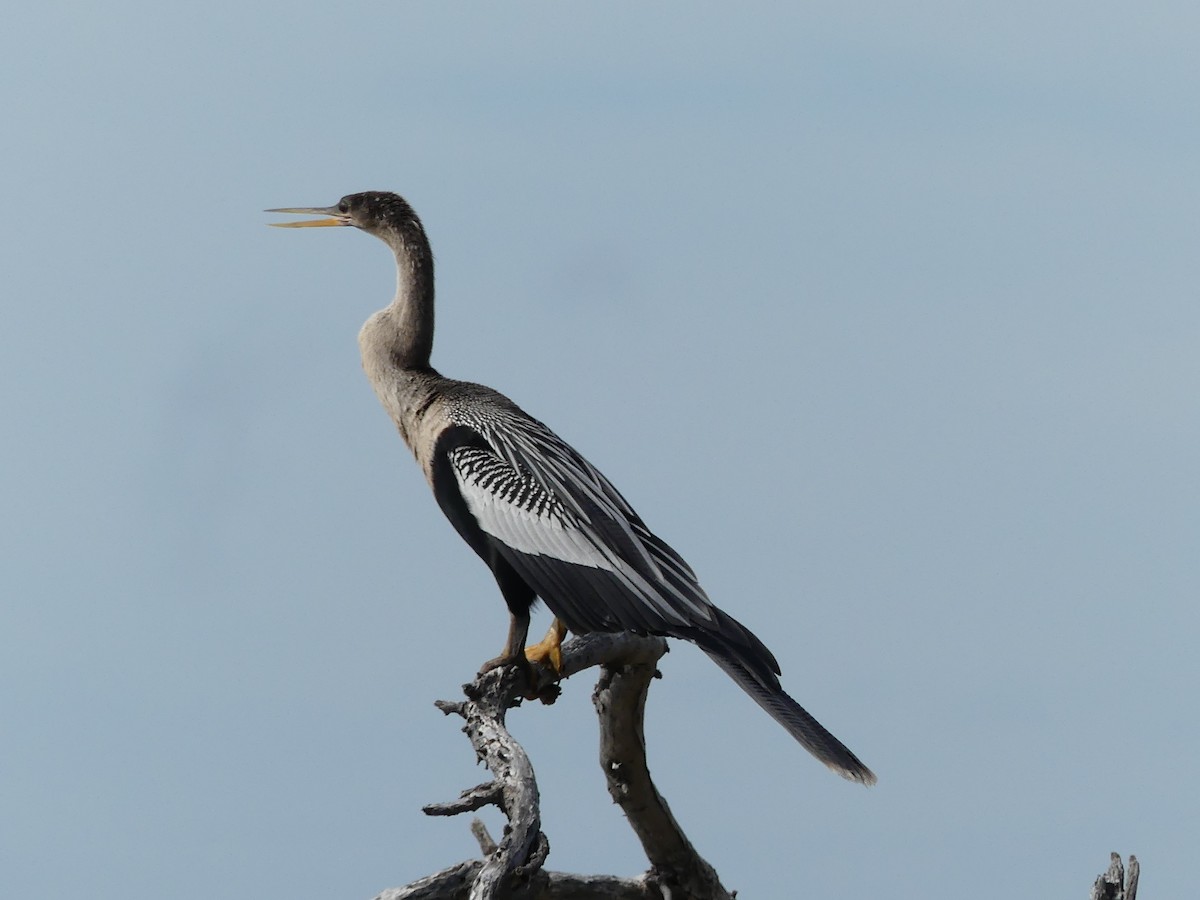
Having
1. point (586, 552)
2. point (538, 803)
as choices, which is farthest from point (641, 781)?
point (538, 803)

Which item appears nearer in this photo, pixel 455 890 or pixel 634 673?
pixel 455 890

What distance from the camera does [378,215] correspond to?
586cm

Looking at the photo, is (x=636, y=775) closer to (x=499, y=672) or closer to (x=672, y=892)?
(x=672, y=892)

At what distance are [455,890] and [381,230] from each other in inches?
106

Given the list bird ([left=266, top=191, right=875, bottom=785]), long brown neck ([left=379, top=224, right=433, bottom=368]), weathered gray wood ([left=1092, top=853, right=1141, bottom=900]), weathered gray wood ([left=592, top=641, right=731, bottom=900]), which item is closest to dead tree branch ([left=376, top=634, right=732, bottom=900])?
weathered gray wood ([left=592, top=641, right=731, bottom=900])

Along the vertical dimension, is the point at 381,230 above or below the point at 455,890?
above

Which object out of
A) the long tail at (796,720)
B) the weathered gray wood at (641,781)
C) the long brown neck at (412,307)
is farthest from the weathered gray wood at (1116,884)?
the long brown neck at (412,307)

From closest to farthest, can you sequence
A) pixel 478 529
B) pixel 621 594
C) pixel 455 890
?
pixel 455 890, pixel 621 594, pixel 478 529

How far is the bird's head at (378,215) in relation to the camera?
5773 millimetres

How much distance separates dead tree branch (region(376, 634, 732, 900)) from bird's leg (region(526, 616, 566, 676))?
40mm

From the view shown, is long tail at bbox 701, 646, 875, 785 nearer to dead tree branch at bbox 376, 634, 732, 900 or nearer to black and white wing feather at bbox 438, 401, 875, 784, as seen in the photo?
black and white wing feather at bbox 438, 401, 875, 784

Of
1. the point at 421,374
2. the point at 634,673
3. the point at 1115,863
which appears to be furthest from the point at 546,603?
the point at 1115,863

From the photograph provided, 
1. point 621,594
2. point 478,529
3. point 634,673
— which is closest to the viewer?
point 621,594

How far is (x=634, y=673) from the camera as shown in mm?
5523
